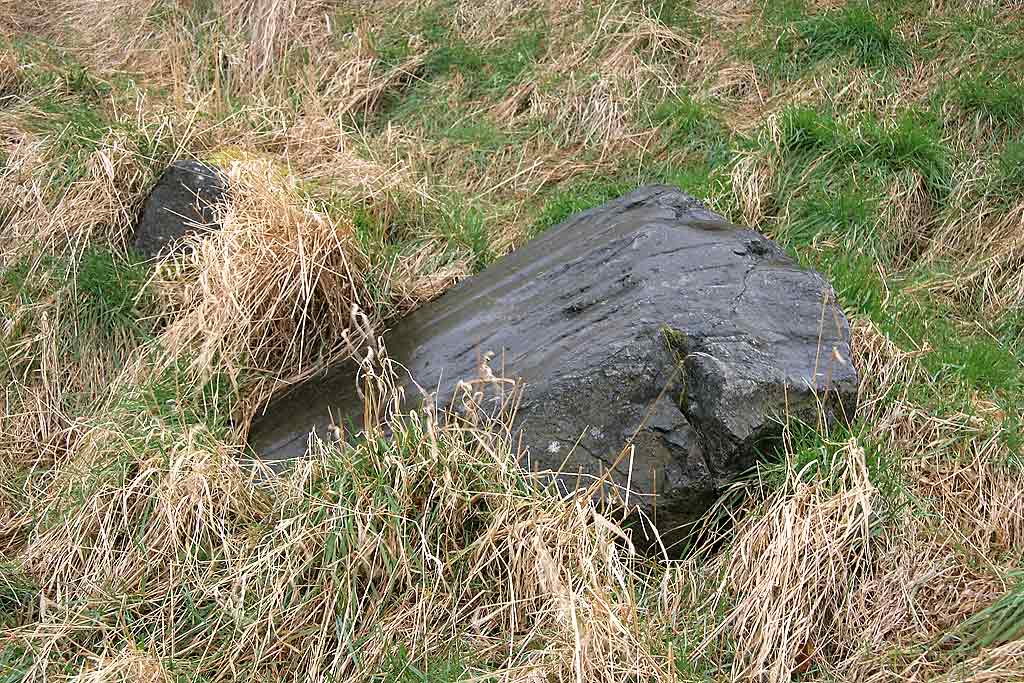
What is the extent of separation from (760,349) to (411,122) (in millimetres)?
3685

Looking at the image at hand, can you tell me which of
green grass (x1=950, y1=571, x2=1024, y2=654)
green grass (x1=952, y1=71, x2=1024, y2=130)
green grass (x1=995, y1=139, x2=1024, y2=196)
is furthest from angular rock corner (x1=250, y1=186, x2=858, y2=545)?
green grass (x1=952, y1=71, x2=1024, y2=130)

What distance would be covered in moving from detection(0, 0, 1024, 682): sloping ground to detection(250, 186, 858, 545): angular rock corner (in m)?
0.16

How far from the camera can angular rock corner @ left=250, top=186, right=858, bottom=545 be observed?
339 centimetres

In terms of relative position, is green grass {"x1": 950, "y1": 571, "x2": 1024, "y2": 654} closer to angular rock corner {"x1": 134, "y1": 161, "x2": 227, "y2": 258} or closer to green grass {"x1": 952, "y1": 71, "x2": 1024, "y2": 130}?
green grass {"x1": 952, "y1": 71, "x2": 1024, "y2": 130}

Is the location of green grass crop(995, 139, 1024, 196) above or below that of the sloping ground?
below

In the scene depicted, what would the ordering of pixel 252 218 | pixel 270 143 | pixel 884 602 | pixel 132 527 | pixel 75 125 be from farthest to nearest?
pixel 270 143, pixel 75 125, pixel 252 218, pixel 132 527, pixel 884 602

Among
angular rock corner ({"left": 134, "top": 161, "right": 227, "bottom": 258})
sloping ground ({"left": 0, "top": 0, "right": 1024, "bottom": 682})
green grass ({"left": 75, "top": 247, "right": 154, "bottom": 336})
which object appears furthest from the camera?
angular rock corner ({"left": 134, "top": 161, "right": 227, "bottom": 258})

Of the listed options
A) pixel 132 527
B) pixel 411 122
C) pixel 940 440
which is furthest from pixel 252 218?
pixel 940 440

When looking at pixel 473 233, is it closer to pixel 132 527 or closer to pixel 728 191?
pixel 728 191

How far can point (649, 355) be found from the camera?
11.6 ft

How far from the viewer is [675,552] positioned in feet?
11.4

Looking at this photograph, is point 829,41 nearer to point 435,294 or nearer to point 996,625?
point 435,294

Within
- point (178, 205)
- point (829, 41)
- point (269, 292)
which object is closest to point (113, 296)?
point (178, 205)

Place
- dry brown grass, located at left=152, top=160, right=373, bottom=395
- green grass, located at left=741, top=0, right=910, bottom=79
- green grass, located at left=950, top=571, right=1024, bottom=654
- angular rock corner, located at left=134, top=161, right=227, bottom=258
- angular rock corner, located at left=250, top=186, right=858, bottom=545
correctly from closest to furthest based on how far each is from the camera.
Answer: green grass, located at left=950, top=571, right=1024, bottom=654 → angular rock corner, located at left=250, top=186, right=858, bottom=545 → dry brown grass, located at left=152, top=160, right=373, bottom=395 → angular rock corner, located at left=134, top=161, right=227, bottom=258 → green grass, located at left=741, top=0, right=910, bottom=79
